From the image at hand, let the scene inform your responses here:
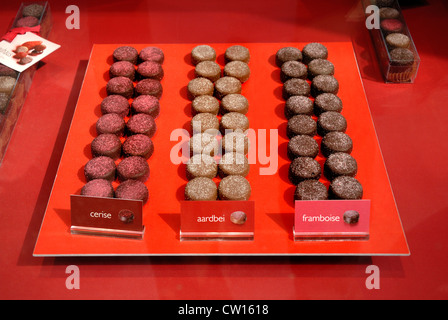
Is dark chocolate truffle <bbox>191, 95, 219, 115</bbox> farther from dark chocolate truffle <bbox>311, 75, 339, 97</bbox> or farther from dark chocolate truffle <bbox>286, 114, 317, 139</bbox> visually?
dark chocolate truffle <bbox>311, 75, 339, 97</bbox>

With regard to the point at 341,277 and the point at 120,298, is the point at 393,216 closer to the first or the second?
the point at 341,277

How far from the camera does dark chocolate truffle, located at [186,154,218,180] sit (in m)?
2.14

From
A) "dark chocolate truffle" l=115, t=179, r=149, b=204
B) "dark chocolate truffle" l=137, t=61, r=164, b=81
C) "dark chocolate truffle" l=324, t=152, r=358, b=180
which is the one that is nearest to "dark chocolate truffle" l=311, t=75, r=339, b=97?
"dark chocolate truffle" l=324, t=152, r=358, b=180

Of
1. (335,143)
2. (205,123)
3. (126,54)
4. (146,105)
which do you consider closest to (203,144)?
(205,123)

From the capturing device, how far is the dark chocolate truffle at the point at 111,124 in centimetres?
231

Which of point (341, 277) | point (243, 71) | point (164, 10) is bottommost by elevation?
point (341, 277)

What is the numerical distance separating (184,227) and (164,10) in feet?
5.99

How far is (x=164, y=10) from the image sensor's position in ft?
10.5

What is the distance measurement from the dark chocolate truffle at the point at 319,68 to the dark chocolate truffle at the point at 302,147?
0.50 meters

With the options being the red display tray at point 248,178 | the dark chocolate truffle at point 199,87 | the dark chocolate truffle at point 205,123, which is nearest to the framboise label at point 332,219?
the red display tray at point 248,178

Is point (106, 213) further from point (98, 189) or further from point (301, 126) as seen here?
point (301, 126)

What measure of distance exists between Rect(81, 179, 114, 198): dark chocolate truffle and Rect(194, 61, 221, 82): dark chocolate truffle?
2.84 ft

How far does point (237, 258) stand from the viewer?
1.96m
